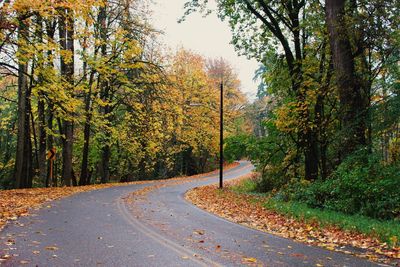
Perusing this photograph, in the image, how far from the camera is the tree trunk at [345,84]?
1542 cm

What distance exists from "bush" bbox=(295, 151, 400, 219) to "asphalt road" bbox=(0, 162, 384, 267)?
149 inches

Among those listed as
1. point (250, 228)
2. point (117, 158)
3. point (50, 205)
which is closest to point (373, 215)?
point (250, 228)

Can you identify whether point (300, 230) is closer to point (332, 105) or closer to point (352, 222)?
point (352, 222)

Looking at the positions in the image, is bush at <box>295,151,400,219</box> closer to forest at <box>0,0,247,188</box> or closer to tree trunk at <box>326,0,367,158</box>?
tree trunk at <box>326,0,367,158</box>

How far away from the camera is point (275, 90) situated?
22.4m

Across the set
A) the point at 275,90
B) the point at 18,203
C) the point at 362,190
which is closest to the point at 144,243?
the point at 362,190

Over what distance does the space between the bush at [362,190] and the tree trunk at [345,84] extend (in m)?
0.99

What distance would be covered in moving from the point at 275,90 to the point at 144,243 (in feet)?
50.0

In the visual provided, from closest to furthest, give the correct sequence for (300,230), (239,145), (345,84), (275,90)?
(300,230) < (345,84) < (275,90) < (239,145)

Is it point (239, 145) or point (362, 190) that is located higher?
point (239, 145)

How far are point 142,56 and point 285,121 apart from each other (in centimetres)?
1382

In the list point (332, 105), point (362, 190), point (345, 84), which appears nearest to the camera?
point (362, 190)

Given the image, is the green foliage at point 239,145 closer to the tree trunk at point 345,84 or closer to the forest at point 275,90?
the forest at point 275,90

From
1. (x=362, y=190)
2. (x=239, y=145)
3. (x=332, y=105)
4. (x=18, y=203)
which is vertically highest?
(x=332, y=105)
